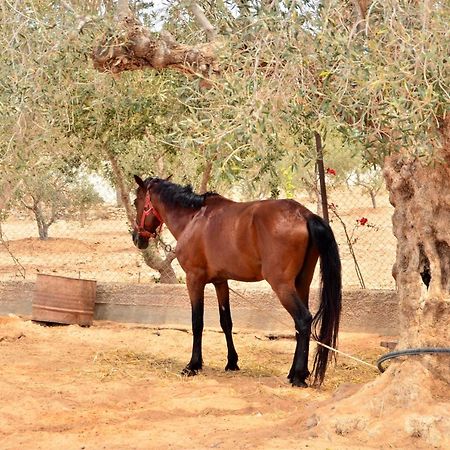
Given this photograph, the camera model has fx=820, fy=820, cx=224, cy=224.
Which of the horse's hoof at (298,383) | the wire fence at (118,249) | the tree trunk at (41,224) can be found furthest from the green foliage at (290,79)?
the tree trunk at (41,224)

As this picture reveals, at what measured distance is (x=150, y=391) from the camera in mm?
6625

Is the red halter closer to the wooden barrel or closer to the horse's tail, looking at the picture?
the wooden barrel

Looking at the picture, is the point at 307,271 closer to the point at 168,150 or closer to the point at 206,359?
the point at 206,359

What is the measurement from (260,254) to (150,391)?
4.92ft

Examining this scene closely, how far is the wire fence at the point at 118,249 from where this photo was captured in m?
14.6

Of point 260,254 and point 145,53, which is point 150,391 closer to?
point 260,254

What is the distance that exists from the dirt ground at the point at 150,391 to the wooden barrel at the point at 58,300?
16 centimetres

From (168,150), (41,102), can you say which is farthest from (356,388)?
(168,150)

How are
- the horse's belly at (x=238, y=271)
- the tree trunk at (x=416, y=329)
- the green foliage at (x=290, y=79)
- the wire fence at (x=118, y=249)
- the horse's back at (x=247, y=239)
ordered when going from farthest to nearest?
the wire fence at (x=118, y=249) → the horse's belly at (x=238, y=271) → the horse's back at (x=247, y=239) → the tree trunk at (x=416, y=329) → the green foliage at (x=290, y=79)

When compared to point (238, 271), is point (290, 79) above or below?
above

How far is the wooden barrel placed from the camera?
→ 383 inches

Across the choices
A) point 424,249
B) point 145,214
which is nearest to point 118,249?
point 145,214

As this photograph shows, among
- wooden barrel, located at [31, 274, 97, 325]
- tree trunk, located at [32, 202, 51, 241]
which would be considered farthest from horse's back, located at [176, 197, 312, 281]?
tree trunk, located at [32, 202, 51, 241]

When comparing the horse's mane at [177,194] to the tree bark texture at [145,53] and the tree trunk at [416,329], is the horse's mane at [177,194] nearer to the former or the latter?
the tree bark texture at [145,53]
